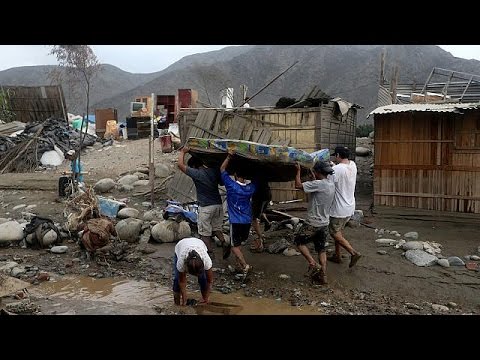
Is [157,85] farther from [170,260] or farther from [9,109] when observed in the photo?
[170,260]

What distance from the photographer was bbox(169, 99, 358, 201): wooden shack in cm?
968

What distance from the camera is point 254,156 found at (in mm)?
5996

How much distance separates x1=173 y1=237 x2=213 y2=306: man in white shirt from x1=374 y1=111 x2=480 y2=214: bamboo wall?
5635 millimetres

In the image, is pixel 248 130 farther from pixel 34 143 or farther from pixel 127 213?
pixel 34 143

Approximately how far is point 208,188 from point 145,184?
5.48 m

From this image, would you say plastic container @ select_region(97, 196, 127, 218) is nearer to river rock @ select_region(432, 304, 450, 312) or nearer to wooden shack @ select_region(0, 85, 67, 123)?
river rock @ select_region(432, 304, 450, 312)

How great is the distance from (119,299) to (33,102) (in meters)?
17.9

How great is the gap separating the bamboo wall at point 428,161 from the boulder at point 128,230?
5172 millimetres

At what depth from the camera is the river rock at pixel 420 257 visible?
6.85 m

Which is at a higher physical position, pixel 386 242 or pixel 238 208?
pixel 238 208

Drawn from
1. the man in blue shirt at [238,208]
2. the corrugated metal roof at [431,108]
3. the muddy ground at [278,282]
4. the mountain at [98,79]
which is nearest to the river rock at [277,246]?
the muddy ground at [278,282]

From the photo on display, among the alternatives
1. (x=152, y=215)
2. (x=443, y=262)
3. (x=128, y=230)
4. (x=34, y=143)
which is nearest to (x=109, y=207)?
(x=152, y=215)

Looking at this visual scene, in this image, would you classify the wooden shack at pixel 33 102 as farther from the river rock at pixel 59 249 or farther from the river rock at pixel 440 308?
the river rock at pixel 440 308

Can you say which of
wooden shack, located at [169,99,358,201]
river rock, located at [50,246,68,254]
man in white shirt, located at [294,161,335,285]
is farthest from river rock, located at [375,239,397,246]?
river rock, located at [50,246,68,254]
